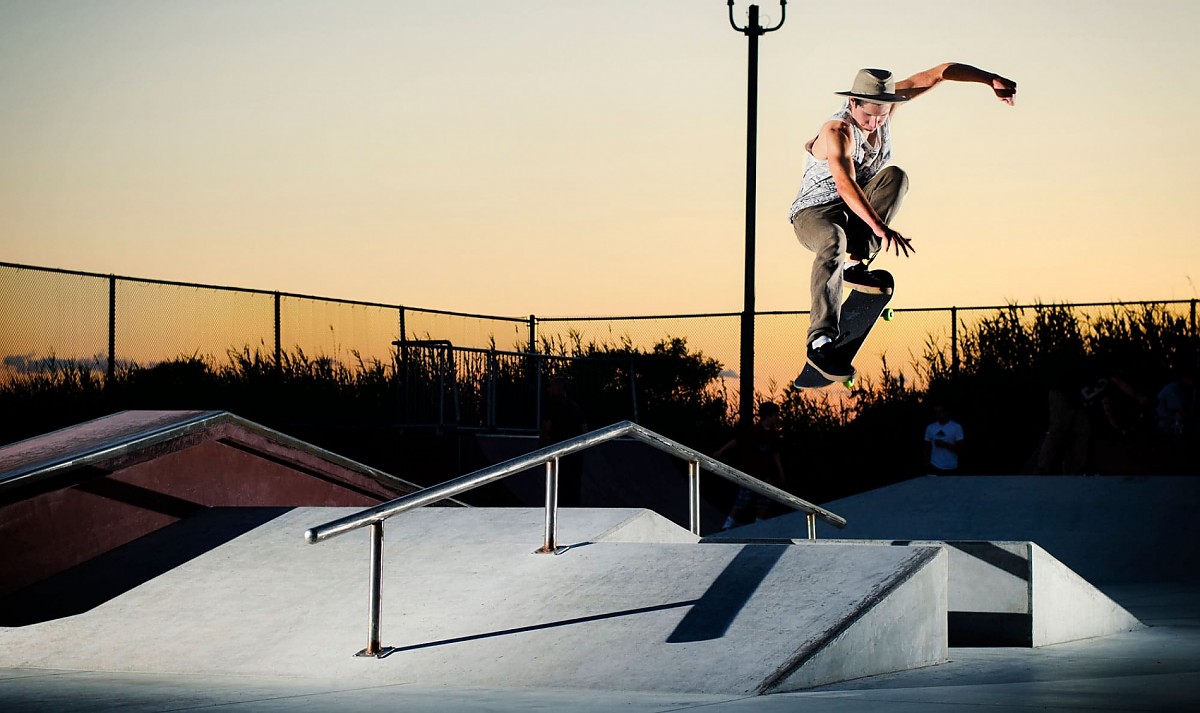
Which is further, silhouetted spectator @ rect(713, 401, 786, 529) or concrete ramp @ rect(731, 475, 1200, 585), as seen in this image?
silhouetted spectator @ rect(713, 401, 786, 529)

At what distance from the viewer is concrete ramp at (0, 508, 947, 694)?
559cm

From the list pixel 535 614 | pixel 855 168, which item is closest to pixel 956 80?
pixel 855 168

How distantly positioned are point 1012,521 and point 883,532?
1376 millimetres

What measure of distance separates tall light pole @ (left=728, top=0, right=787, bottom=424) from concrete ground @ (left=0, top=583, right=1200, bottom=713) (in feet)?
41.6

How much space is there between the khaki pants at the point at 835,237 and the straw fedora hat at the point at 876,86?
0.67m

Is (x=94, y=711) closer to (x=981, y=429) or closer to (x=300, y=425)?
(x=300, y=425)

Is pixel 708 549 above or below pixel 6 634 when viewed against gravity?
above

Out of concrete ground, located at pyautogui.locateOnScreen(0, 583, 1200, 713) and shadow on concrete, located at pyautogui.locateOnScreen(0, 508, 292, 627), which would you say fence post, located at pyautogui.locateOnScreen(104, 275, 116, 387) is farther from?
concrete ground, located at pyautogui.locateOnScreen(0, 583, 1200, 713)

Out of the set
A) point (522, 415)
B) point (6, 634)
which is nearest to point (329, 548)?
point (6, 634)

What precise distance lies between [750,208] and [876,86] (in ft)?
40.5

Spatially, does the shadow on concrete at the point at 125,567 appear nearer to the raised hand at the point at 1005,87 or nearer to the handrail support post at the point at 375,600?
the handrail support post at the point at 375,600

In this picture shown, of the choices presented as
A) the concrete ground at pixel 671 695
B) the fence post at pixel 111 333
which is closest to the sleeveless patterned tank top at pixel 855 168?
the concrete ground at pixel 671 695

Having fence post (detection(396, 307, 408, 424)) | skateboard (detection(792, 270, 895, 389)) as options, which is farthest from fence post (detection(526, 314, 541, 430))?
skateboard (detection(792, 270, 895, 389))

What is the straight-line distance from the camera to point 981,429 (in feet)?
69.1
